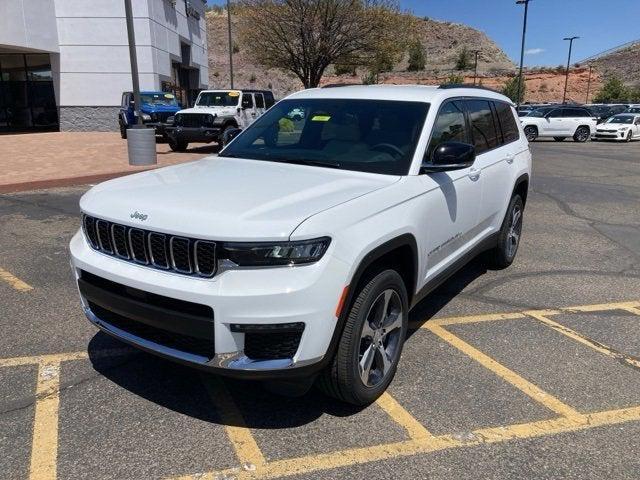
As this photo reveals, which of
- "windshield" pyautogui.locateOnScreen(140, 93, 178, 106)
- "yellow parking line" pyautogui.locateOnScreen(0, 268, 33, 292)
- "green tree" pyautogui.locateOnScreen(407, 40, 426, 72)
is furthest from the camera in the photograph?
"green tree" pyautogui.locateOnScreen(407, 40, 426, 72)

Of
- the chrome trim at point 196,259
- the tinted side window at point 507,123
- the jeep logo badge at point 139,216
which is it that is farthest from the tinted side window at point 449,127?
the jeep logo badge at point 139,216

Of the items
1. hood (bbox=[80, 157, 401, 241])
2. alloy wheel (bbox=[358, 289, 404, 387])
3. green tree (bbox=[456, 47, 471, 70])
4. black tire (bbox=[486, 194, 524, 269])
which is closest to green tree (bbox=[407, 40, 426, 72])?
green tree (bbox=[456, 47, 471, 70])

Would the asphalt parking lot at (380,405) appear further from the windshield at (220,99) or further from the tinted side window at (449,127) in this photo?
the windshield at (220,99)

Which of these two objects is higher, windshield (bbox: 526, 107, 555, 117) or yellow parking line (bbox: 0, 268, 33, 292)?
windshield (bbox: 526, 107, 555, 117)

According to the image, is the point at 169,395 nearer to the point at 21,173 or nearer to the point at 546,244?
the point at 546,244

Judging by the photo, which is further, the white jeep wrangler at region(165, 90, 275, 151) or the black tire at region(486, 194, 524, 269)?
the white jeep wrangler at region(165, 90, 275, 151)

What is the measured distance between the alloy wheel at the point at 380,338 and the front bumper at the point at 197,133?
1440cm

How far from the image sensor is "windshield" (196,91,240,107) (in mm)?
17969

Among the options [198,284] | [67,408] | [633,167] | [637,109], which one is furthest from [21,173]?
[637,109]

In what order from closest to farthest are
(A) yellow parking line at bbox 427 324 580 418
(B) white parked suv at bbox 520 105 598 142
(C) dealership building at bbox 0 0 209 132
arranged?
Answer: (A) yellow parking line at bbox 427 324 580 418 < (C) dealership building at bbox 0 0 209 132 < (B) white parked suv at bbox 520 105 598 142

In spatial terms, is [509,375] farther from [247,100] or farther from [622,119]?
[622,119]

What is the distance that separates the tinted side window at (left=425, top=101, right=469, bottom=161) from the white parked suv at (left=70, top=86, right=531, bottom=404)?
0.02 m

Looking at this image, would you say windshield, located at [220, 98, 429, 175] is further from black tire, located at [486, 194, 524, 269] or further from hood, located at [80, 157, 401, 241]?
black tire, located at [486, 194, 524, 269]

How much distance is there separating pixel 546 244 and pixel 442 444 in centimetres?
481
